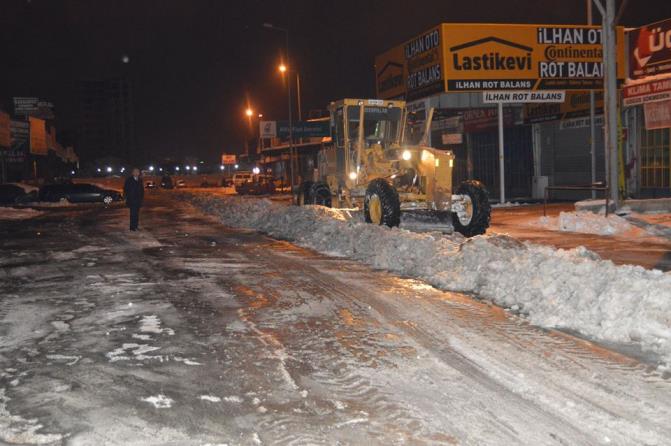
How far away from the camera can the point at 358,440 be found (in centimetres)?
463

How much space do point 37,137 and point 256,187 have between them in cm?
2381

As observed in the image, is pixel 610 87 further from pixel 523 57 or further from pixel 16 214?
pixel 16 214

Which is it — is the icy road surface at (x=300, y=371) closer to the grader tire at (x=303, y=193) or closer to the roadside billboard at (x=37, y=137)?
the grader tire at (x=303, y=193)

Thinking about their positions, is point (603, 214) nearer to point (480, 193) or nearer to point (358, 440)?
point (480, 193)

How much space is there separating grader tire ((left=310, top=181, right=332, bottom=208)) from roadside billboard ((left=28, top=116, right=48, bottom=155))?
48563 mm

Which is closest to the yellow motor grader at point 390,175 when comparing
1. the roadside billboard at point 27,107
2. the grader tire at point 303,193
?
the grader tire at point 303,193

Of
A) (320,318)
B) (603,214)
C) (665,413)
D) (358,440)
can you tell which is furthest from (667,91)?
(358,440)

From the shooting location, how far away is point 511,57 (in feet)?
83.8

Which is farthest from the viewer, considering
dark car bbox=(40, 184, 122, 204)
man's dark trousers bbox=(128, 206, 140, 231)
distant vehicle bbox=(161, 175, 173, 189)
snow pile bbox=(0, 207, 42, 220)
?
distant vehicle bbox=(161, 175, 173, 189)

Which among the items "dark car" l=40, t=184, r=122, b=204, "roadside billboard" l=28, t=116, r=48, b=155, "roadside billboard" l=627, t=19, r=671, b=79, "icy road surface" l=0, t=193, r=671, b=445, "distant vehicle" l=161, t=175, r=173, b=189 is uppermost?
"roadside billboard" l=28, t=116, r=48, b=155

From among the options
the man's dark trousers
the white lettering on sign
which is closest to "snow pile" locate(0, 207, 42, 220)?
→ the man's dark trousers

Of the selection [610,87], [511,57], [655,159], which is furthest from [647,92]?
[610,87]

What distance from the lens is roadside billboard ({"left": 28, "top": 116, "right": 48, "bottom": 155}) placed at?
61.9 meters

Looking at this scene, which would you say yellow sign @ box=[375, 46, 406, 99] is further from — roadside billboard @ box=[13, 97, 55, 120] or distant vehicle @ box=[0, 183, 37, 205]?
roadside billboard @ box=[13, 97, 55, 120]
